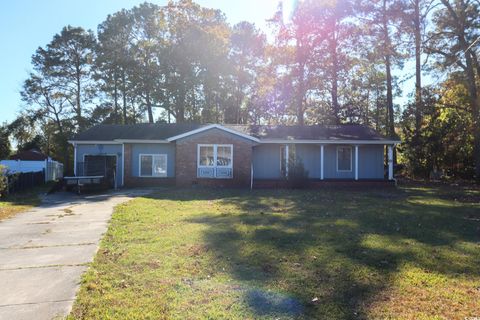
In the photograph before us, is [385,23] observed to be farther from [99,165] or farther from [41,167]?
[41,167]

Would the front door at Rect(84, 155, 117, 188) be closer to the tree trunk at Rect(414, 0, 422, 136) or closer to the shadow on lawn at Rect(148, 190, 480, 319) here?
the shadow on lawn at Rect(148, 190, 480, 319)

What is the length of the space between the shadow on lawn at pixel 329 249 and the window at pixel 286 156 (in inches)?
375

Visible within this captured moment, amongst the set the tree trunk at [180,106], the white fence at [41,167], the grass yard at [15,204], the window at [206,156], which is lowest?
the grass yard at [15,204]

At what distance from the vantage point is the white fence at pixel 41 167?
96.8 ft

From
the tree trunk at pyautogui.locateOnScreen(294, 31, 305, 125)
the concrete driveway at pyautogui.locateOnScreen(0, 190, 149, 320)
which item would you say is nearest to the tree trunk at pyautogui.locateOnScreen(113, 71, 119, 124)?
the tree trunk at pyautogui.locateOnScreen(294, 31, 305, 125)

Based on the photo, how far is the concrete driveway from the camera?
4.59 m

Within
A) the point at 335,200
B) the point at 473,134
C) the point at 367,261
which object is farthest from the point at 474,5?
the point at 367,261

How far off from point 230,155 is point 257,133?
2.66 m

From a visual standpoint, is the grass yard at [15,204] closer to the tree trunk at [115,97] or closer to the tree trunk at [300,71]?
the tree trunk at [300,71]

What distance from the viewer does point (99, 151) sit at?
81.1 ft

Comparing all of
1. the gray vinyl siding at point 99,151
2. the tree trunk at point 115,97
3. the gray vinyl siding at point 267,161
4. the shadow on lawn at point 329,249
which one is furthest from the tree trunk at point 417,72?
the tree trunk at point 115,97

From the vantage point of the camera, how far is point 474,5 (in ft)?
85.9

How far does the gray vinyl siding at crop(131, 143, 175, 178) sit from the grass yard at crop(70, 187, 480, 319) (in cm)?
1253

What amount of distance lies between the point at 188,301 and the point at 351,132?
2233 centimetres
